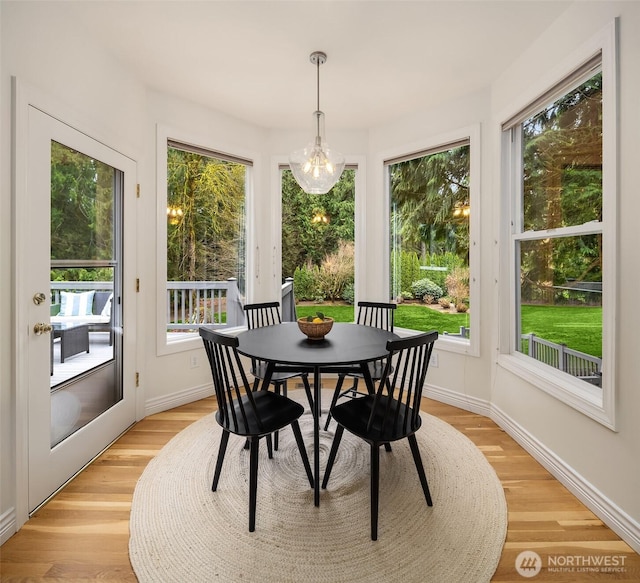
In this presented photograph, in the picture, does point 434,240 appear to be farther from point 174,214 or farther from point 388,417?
point 174,214

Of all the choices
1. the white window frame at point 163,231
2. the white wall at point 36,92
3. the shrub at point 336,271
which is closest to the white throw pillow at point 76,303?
the white wall at point 36,92

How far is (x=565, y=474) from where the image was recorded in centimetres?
209

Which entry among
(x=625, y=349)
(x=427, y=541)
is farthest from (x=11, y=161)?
(x=625, y=349)

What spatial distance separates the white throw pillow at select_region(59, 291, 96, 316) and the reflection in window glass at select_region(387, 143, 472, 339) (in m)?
2.73

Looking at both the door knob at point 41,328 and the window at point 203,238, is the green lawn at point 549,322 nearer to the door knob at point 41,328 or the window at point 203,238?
the window at point 203,238

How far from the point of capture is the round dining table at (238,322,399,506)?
185 cm

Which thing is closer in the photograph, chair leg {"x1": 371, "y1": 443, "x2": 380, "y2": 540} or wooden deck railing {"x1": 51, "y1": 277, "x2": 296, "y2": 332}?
chair leg {"x1": 371, "y1": 443, "x2": 380, "y2": 540}

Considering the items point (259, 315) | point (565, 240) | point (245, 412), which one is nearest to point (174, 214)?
point (259, 315)

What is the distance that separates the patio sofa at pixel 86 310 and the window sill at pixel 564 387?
2.94m

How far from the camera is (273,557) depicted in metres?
1.55

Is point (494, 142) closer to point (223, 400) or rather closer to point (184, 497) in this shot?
point (223, 400)

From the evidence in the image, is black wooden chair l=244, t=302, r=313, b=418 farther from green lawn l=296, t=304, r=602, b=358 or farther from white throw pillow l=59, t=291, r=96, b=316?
green lawn l=296, t=304, r=602, b=358

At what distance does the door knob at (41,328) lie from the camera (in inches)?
73.3

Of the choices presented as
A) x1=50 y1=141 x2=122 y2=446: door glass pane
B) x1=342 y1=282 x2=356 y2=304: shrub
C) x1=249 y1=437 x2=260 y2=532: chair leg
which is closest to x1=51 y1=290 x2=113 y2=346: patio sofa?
x1=50 y1=141 x2=122 y2=446: door glass pane
